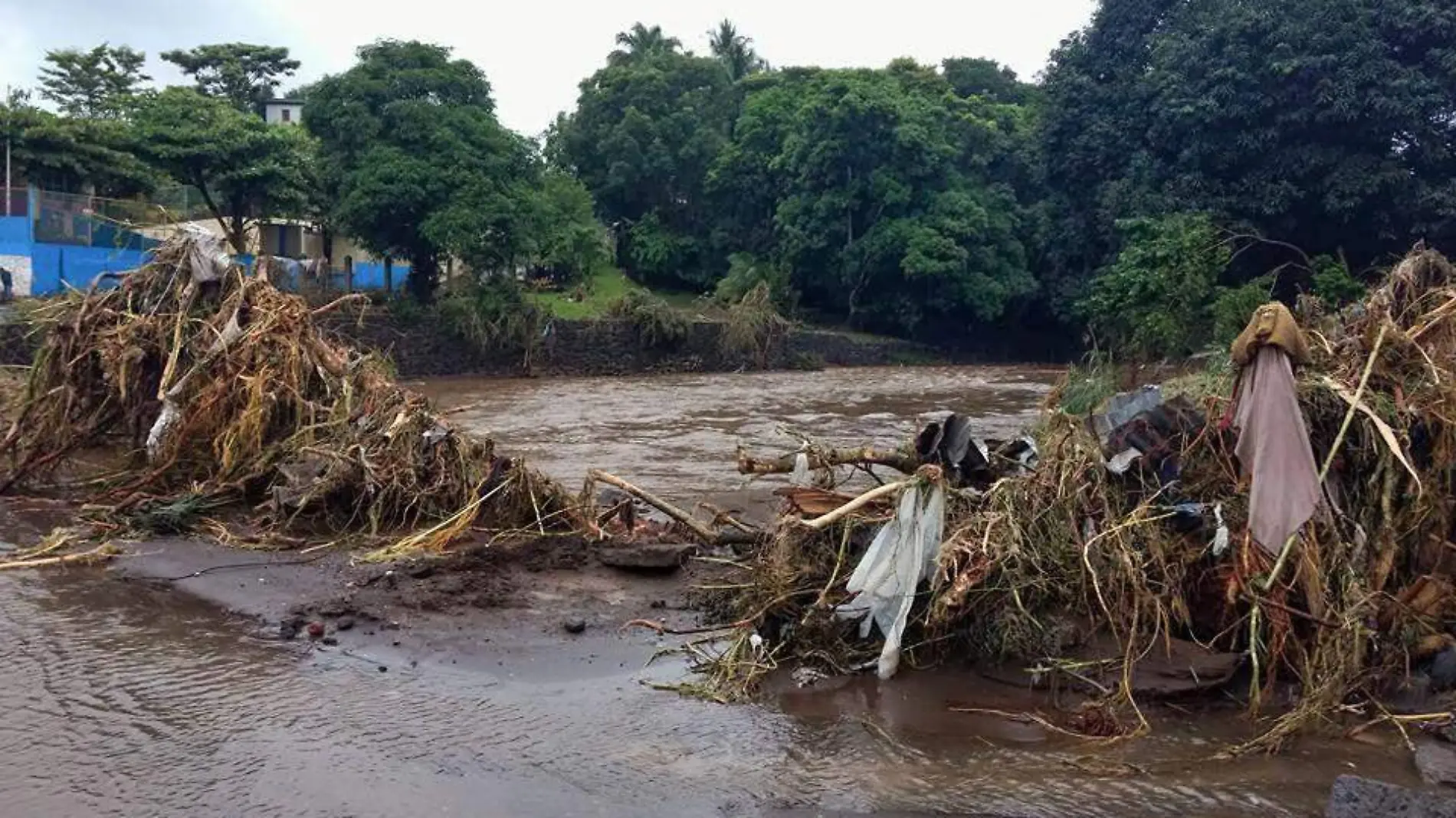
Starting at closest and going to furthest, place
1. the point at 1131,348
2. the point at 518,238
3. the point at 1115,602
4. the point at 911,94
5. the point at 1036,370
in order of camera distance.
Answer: the point at 1115,602 → the point at 1131,348 → the point at 518,238 → the point at 1036,370 → the point at 911,94

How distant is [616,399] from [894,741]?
73.2 ft

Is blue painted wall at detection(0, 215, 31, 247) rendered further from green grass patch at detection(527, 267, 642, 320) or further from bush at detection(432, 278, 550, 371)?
green grass patch at detection(527, 267, 642, 320)

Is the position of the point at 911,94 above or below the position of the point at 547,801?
above

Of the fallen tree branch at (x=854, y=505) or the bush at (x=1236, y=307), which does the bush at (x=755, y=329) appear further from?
the fallen tree branch at (x=854, y=505)

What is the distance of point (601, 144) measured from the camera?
45.5 m

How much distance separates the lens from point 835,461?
799 centimetres

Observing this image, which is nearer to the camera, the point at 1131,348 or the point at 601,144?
the point at 1131,348

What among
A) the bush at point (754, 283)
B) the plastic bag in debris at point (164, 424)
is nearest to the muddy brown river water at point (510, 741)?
the plastic bag in debris at point (164, 424)

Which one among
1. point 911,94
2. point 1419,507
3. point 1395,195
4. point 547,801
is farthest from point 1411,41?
point 547,801

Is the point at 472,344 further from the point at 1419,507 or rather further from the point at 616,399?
the point at 1419,507

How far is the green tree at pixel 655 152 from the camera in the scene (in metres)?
45.8

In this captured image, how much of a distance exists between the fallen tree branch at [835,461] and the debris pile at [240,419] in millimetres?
2446

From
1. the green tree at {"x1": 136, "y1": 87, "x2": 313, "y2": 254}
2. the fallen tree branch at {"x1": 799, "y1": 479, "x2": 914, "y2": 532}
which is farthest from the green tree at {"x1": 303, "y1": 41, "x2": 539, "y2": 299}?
the fallen tree branch at {"x1": 799, "y1": 479, "x2": 914, "y2": 532}

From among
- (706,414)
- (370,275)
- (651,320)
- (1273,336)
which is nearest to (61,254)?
(370,275)
